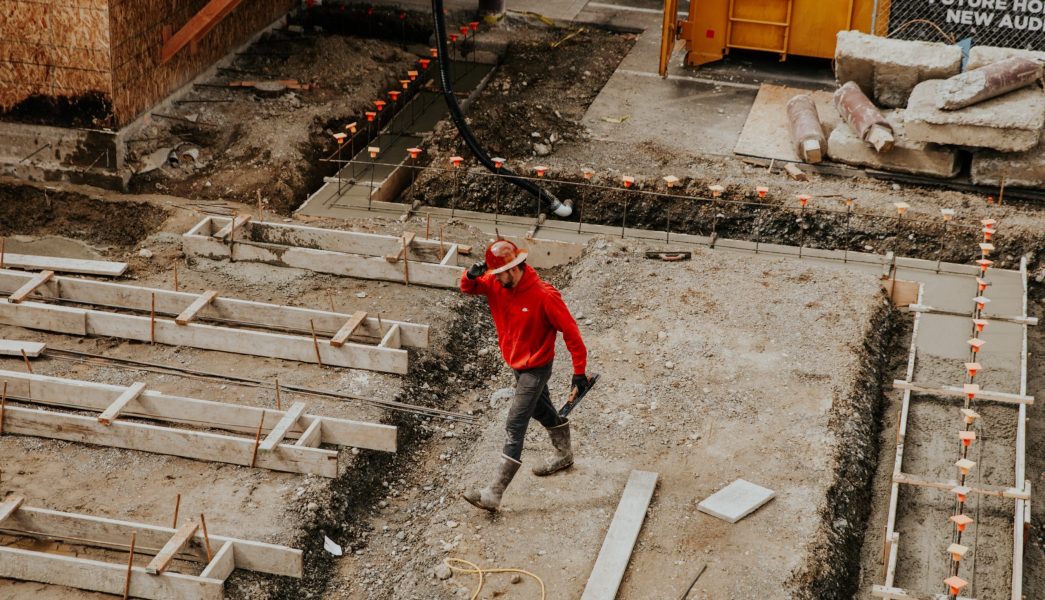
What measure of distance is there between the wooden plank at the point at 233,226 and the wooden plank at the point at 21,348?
240cm

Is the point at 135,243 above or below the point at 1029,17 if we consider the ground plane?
below

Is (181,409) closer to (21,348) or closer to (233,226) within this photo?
(21,348)

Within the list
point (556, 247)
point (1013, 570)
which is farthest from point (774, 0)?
point (1013, 570)

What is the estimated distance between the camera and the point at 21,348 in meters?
9.97

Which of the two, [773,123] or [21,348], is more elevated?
[773,123]

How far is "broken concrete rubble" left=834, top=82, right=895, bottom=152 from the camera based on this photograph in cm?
1372

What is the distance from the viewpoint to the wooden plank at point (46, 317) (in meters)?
10.3

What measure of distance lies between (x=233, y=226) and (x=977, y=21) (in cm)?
1037

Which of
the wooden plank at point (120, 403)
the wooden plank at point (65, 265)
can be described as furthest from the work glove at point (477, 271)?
the wooden plank at point (65, 265)

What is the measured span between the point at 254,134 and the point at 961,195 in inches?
334

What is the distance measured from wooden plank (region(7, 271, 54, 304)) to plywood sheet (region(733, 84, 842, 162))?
8137 millimetres

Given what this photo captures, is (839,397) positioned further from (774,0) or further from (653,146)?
(774,0)

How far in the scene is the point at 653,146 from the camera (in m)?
14.8

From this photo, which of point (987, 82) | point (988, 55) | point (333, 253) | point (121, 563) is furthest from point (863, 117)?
point (121, 563)
